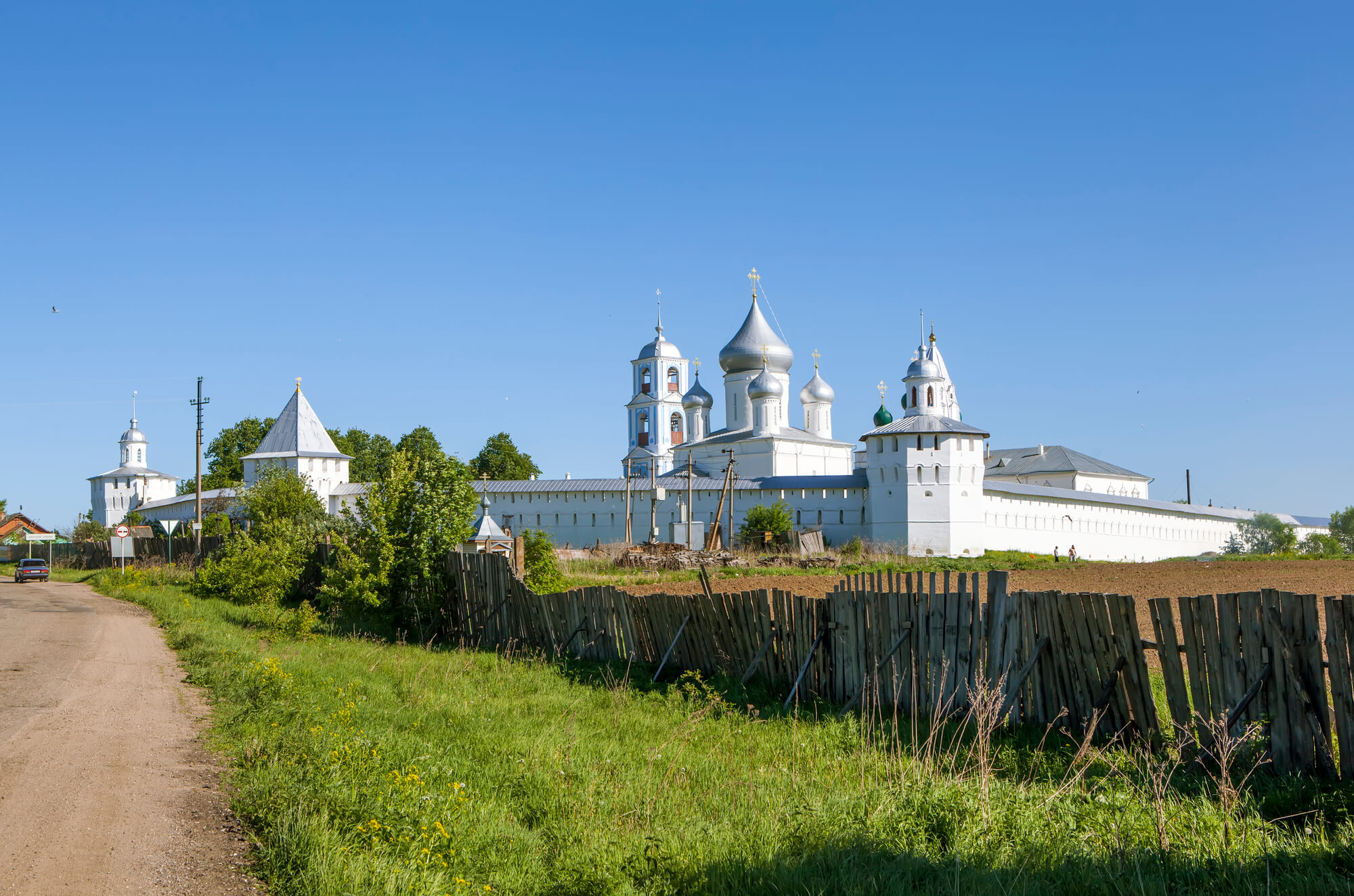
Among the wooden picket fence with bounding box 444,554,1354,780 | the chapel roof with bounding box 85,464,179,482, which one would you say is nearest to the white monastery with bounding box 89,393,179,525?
the chapel roof with bounding box 85,464,179,482

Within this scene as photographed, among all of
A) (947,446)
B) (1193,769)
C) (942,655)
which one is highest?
(947,446)

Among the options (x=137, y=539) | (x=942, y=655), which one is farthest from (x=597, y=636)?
(x=137, y=539)

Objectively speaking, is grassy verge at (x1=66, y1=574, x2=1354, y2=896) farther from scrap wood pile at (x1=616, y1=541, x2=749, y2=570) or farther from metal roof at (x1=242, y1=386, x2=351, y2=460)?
metal roof at (x1=242, y1=386, x2=351, y2=460)

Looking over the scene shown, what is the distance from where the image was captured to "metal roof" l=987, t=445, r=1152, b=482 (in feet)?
226

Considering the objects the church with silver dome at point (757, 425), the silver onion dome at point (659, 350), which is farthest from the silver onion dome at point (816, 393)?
the silver onion dome at point (659, 350)

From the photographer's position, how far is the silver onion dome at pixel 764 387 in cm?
5694

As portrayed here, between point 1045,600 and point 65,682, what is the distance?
9131mm

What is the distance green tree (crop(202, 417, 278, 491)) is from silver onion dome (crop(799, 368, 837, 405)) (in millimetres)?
36624

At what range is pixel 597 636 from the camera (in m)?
12.3

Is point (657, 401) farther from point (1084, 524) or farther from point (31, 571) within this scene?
point (31, 571)

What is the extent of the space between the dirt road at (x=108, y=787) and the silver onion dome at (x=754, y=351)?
5018cm

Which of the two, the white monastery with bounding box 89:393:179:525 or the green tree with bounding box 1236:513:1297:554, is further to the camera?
the white monastery with bounding box 89:393:179:525

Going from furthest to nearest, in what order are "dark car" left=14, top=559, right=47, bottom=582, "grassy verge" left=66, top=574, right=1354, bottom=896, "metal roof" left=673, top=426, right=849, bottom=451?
"metal roof" left=673, top=426, right=849, bottom=451, "dark car" left=14, top=559, right=47, bottom=582, "grassy verge" left=66, top=574, right=1354, bottom=896

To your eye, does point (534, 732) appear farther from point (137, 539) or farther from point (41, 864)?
point (137, 539)
